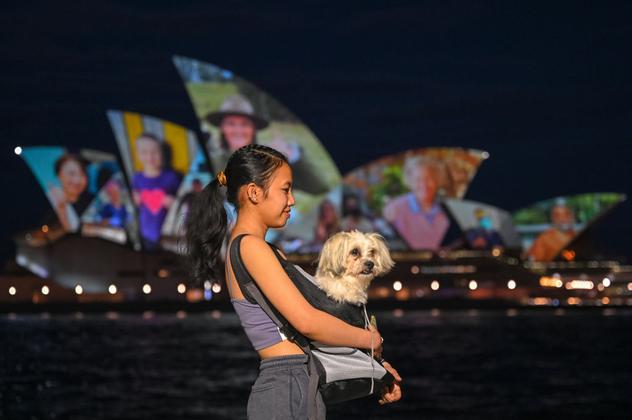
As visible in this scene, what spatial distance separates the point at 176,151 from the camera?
8431cm

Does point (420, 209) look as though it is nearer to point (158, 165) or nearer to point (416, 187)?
point (416, 187)

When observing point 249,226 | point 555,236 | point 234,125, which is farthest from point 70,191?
point 249,226

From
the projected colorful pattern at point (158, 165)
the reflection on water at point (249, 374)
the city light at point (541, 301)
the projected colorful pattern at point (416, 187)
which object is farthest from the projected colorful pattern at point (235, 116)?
the city light at point (541, 301)

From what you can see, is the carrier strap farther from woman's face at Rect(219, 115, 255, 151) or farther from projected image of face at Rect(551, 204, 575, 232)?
projected image of face at Rect(551, 204, 575, 232)

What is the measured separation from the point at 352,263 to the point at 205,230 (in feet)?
1.72

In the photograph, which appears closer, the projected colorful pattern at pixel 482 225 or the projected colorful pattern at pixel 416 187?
the projected colorful pattern at pixel 416 187

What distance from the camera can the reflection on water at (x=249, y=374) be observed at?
88.8 ft

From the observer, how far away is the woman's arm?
308cm

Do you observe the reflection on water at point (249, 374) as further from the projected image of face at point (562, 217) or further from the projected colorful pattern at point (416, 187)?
the projected image of face at point (562, 217)

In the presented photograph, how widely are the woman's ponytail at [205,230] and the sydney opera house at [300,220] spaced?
260ft

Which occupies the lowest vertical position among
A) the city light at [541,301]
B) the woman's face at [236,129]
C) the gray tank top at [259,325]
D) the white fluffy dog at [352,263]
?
the gray tank top at [259,325]

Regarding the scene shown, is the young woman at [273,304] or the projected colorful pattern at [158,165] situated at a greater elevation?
the projected colorful pattern at [158,165]

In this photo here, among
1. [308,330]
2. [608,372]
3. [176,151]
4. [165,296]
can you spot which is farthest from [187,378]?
[165,296]

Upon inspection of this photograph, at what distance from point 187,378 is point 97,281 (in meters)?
59.4
